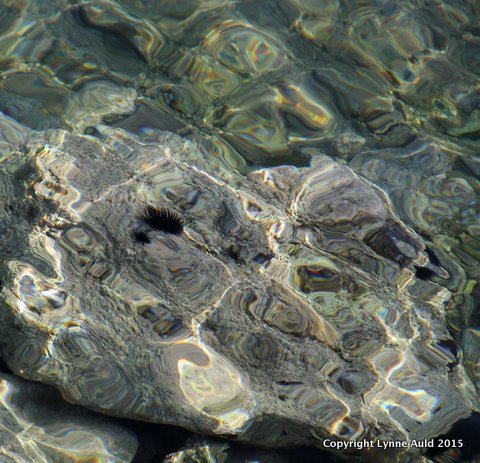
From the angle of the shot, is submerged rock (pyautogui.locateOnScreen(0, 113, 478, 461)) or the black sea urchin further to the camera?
the black sea urchin

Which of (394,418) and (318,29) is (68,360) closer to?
(394,418)

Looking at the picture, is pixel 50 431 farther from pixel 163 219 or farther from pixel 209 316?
pixel 163 219

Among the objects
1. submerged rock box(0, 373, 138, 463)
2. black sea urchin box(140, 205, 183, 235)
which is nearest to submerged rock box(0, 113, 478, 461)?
black sea urchin box(140, 205, 183, 235)

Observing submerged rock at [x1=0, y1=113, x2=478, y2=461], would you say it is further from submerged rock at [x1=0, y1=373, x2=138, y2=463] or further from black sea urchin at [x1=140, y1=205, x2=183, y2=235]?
submerged rock at [x1=0, y1=373, x2=138, y2=463]

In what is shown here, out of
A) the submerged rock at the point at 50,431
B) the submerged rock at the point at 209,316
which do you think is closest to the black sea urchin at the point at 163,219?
the submerged rock at the point at 209,316

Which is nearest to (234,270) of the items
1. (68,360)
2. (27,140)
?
(68,360)

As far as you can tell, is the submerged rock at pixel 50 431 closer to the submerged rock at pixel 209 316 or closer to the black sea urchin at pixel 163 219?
the submerged rock at pixel 209 316

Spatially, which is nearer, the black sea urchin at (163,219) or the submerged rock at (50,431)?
the submerged rock at (50,431)
